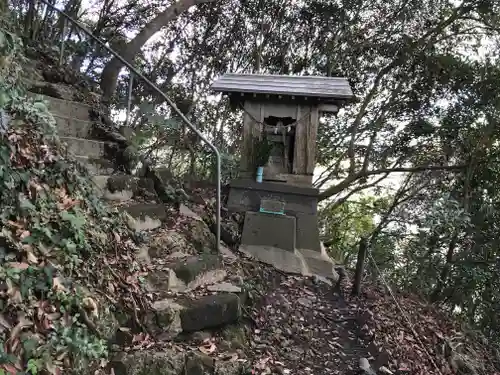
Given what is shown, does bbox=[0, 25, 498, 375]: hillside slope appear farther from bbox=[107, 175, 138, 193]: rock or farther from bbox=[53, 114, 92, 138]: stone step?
bbox=[53, 114, 92, 138]: stone step

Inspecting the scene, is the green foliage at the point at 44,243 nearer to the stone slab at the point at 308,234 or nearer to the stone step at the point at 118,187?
the stone step at the point at 118,187

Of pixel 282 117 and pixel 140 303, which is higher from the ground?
pixel 282 117

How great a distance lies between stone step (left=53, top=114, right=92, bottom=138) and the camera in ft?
14.4

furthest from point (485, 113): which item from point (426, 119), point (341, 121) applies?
point (341, 121)

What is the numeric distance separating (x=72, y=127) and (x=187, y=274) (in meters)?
2.56

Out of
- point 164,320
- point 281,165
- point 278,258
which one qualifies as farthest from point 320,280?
point 164,320

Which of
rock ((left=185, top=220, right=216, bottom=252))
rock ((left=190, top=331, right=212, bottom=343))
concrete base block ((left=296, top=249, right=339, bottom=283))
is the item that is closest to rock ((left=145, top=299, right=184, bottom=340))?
rock ((left=190, top=331, right=212, bottom=343))

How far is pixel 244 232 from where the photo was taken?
544cm

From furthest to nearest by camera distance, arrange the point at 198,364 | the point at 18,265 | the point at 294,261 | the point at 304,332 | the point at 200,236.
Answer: the point at 294,261 → the point at 200,236 → the point at 304,332 → the point at 198,364 → the point at 18,265

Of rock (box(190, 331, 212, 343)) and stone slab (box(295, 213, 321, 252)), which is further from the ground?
stone slab (box(295, 213, 321, 252))

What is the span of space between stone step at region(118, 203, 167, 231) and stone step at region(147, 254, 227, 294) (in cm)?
59

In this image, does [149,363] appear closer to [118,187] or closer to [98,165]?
[118,187]

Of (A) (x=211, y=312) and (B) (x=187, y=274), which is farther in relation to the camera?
(B) (x=187, y=274)

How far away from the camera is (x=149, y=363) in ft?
7.66
